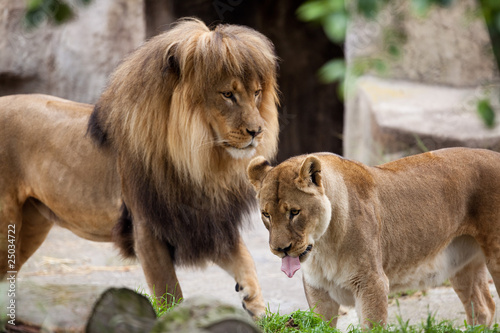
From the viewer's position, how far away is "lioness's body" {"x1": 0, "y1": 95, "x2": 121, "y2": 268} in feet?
14.2

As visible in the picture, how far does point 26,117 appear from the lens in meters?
4.56

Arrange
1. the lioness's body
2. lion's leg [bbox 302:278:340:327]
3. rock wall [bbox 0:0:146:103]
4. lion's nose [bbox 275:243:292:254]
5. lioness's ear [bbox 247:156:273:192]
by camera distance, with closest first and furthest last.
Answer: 1. lion's nose [bbox 275:243:292:254]
2. lioness's ear [bbox 247:156:273:192]
3. lion's leg [bbox 302:278:340:327]
4. the lioness's body
5. rock wall [bbox 0:0:146:103]

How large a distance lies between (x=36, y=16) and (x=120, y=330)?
140 cm

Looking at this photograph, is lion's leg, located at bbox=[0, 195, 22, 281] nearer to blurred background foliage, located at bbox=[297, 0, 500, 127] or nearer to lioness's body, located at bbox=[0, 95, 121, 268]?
lioness's body, located at bbox=[0, 95, 121, 268]

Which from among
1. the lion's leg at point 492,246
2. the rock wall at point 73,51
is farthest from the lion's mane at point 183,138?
the rock wall at point 73,51

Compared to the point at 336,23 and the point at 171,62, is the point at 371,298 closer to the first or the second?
the point at 171,62

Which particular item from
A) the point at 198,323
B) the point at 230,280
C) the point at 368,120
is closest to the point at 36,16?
the point at 198,323

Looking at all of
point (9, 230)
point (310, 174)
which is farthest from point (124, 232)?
point (310, 174)

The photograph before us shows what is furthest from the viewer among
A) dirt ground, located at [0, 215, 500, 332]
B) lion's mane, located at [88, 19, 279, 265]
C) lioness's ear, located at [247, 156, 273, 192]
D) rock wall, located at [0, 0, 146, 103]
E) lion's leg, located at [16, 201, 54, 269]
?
rock wall, located at [0, 0, 146, 103]

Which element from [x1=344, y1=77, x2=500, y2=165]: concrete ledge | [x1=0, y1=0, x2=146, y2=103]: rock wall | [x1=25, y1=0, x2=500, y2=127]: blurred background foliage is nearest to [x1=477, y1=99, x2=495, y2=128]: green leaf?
[x1=25, y1=0, x2=500, y2=127]: blurred background foliage

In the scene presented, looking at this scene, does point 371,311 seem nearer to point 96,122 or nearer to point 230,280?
point 96,122

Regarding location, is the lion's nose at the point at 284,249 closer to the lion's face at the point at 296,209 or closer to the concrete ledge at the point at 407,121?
the lion's face at the point at 296,209

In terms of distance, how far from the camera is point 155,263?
13.1 ft


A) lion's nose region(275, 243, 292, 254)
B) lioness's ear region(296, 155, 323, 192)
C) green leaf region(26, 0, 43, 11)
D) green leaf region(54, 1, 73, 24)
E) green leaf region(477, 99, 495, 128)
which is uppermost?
green leaf region(26, 0, 43, 11)
